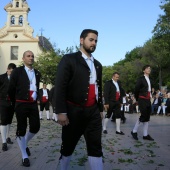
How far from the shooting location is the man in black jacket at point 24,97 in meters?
6.21

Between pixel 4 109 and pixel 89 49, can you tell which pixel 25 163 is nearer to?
pixel 4 109

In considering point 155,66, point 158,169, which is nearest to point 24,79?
point 158,169

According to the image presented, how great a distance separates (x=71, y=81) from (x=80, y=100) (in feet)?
0.93

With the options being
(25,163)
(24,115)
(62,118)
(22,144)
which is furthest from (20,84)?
(62,118)

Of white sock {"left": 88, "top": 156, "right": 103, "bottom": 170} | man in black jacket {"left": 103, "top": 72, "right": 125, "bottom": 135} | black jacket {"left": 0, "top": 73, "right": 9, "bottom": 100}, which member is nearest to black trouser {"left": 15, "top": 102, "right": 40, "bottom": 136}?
black jacket {"left": 0, "top": 73, "right": 9, "bottom": 100}

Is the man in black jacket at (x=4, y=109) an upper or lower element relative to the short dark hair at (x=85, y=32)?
lower

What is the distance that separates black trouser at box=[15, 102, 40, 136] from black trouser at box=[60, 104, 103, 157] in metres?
2.02

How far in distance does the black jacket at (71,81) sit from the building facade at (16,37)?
55.6 m

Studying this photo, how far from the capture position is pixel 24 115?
6.21 m

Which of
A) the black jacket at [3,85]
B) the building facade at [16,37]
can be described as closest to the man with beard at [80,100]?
the black jacket at [3,85]

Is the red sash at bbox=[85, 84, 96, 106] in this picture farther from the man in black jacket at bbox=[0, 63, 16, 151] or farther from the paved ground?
the man in black jacket at bbox=[0, 63, 16, 151]

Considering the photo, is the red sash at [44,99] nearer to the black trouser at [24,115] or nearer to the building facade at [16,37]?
the black trouser at [24,115]

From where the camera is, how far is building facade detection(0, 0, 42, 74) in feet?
193

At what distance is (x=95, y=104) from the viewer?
4.45 metres
